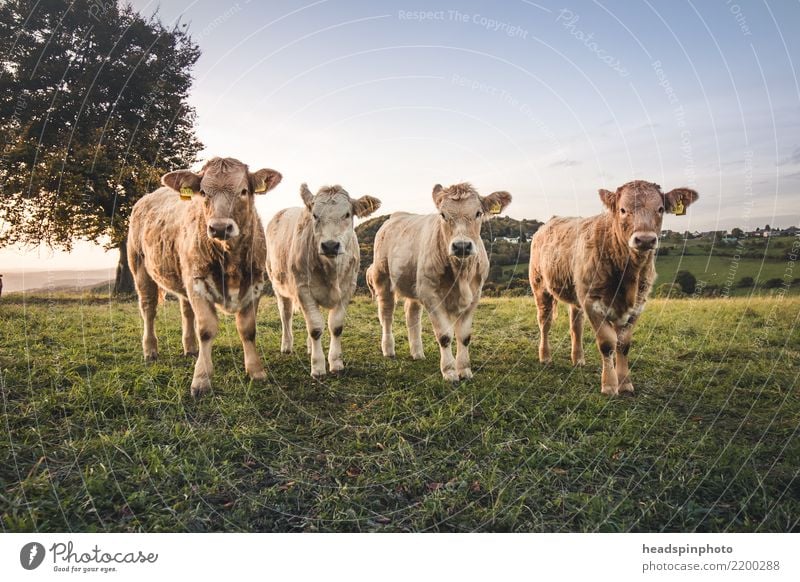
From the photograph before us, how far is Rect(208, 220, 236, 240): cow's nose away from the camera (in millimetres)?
4938

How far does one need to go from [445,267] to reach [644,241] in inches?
95.2

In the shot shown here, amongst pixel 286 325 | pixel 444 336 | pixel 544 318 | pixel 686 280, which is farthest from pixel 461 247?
pixel 286 325

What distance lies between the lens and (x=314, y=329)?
6.77 m

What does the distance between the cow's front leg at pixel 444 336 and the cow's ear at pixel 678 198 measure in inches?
114

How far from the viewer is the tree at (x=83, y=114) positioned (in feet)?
28.7

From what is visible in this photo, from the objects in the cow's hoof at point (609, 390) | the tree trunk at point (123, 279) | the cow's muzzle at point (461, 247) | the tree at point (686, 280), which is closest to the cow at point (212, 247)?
the cow's muzzle at point (461, 247)

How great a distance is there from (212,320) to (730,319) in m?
8.42

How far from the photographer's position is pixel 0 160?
855cm

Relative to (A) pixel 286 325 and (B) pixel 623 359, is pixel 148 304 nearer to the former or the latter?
(A) pixel 286 325

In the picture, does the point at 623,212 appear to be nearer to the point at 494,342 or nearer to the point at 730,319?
the point at 494,342

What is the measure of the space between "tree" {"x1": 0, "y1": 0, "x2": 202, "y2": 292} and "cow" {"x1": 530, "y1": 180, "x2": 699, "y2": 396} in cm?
671

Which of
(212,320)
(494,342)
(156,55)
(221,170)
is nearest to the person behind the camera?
(221,170)
